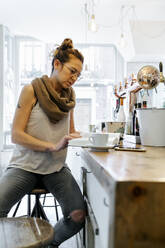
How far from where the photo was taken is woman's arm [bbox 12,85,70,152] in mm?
1498

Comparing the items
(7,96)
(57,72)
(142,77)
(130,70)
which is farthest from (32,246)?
(130,70)

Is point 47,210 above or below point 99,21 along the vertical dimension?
below

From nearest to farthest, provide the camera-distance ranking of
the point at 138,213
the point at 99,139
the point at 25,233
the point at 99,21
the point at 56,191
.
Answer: the point at 138,213
the point at 25,233
the point at 99,139
the point at 56,191
the point at 99,21

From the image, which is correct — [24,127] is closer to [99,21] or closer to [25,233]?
[25,233]

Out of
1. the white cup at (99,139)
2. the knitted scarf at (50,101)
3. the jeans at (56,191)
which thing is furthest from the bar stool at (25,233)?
the knitted scarf at (50,101)

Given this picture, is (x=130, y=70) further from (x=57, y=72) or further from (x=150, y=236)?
(x=150, y=236)

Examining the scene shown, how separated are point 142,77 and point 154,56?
3.04m

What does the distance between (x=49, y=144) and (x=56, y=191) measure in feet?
0.81

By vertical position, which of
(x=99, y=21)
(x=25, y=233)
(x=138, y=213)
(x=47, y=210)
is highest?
(x=99, y=21)

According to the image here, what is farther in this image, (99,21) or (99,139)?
(99,21)

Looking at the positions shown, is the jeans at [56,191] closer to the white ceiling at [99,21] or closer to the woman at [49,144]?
the woman at [49,144]

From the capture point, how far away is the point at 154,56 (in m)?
4.52

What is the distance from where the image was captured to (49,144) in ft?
4.93

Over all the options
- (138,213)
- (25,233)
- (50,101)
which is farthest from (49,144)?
(138,213)
